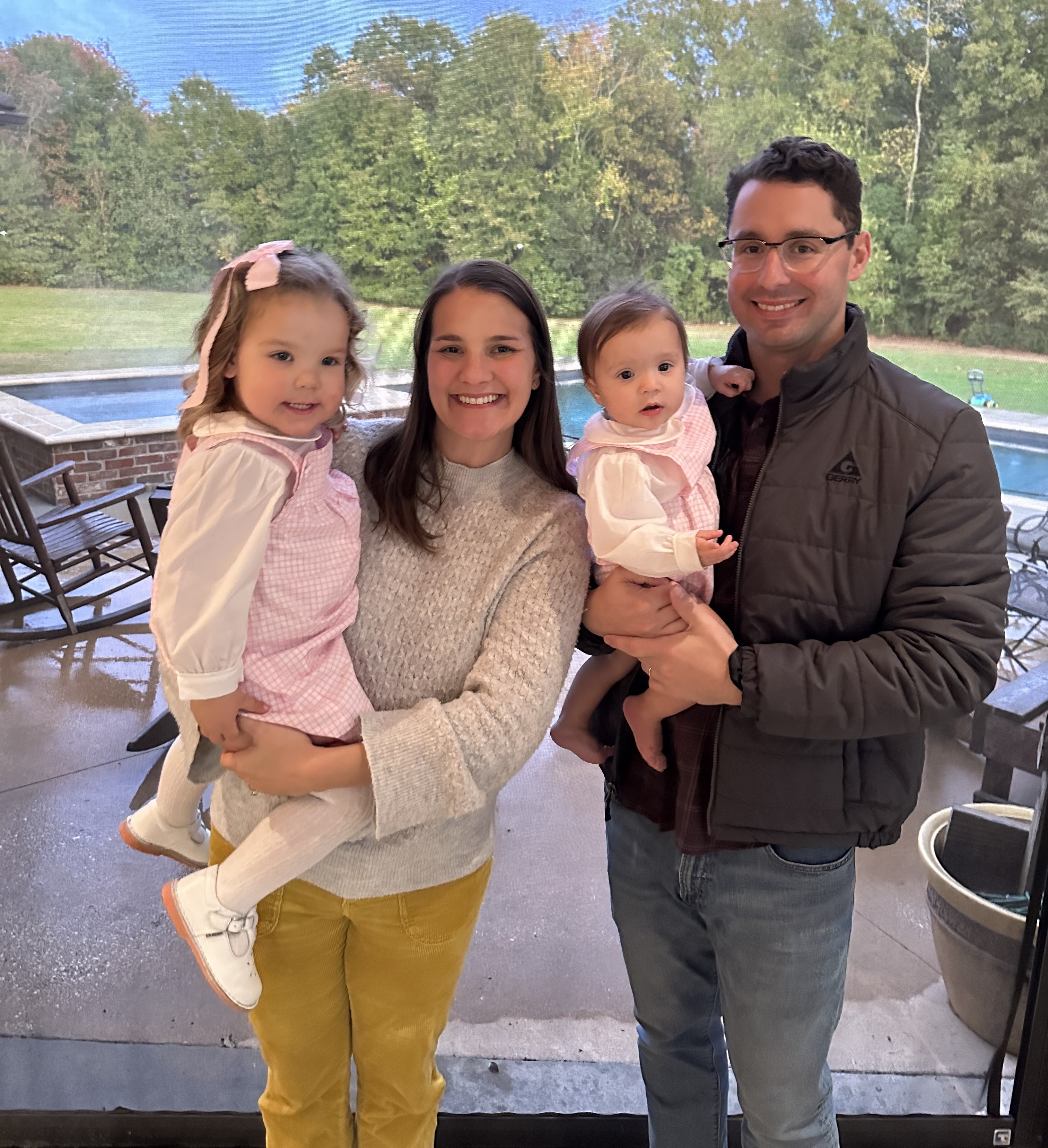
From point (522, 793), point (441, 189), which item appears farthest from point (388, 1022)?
point (441, 189)

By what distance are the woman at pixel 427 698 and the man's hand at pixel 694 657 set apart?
11cm

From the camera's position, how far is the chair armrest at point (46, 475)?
6.27ft

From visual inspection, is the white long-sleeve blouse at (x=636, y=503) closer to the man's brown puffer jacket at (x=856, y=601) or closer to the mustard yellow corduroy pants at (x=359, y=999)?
the man's brown puffer jacket at (x=856, y=601)

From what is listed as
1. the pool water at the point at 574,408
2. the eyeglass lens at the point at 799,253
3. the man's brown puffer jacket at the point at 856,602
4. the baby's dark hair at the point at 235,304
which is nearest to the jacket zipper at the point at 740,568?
the man's brown puffer jacket at the point at 856,602

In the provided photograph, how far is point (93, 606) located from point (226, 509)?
1.36 metres

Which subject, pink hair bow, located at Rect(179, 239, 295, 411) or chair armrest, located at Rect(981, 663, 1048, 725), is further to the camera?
chair armrest, located at Rect(981, 663, 1048, 725)

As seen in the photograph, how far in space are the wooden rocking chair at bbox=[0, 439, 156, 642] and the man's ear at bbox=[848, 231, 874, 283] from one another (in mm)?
1565

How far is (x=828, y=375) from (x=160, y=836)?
3.70ft

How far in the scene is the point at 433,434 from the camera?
1.12 m

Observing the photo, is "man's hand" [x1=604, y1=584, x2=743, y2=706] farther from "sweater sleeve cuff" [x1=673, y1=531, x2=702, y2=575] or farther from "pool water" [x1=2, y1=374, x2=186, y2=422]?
"pool water" [x1=2, y1=374, x2=186, y2=422]

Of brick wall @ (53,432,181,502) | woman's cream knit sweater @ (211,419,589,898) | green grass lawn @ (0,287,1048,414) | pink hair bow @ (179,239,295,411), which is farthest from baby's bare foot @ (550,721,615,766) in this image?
brick wall @ (53,432,181,502)

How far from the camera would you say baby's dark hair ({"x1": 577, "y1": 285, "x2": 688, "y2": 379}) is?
3.61 feet

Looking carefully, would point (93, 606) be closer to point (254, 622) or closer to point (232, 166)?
point (232, 166)

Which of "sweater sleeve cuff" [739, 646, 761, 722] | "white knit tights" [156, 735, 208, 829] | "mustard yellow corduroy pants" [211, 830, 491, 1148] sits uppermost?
"sweater sleeve cuff" [739, 646, 761, 722]
